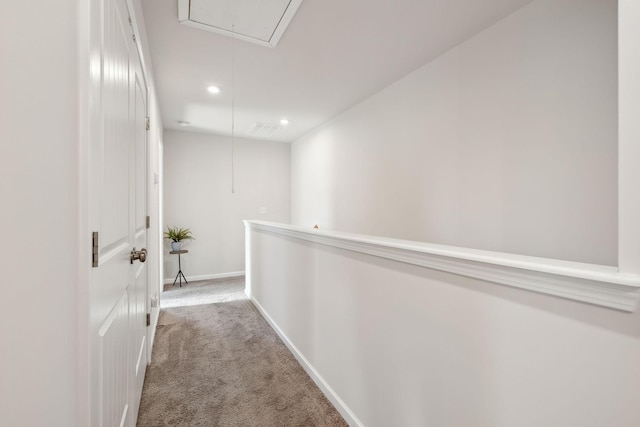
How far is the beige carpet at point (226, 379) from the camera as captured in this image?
5.22ft

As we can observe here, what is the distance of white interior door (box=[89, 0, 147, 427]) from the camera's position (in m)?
0.76

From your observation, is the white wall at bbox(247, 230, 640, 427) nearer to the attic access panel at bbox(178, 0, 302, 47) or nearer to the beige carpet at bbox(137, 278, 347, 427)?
the beige carpet at bbox(137, 278, 347, 427)

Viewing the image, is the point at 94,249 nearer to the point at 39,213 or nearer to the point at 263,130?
the point at 39,213

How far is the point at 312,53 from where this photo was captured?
7.66ft

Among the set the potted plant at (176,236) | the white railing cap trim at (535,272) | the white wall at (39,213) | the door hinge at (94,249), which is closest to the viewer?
the white wall at (39,213)

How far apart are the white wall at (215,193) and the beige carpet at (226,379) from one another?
5.74 feet

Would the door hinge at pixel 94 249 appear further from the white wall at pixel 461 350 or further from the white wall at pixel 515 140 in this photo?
the white wall at pixel 515 140

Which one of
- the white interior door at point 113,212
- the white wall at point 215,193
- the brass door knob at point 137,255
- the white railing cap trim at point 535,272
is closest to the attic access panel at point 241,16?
the white interior door at point 113,212

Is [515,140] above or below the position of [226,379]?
above

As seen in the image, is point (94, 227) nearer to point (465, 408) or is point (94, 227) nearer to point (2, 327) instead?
point (2, 327)

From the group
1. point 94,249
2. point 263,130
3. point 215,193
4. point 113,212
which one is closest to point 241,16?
point 113,212

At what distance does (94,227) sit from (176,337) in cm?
225

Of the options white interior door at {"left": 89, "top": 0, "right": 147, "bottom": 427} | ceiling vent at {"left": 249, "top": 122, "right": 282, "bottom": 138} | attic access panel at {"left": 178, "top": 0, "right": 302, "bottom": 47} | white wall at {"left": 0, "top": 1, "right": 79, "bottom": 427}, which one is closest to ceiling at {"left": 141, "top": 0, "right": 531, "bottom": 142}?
attic access panel at {"left": 178, "top": 0, "right": 302, "bottom": 47}

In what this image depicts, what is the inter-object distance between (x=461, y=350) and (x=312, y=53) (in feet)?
7.74
